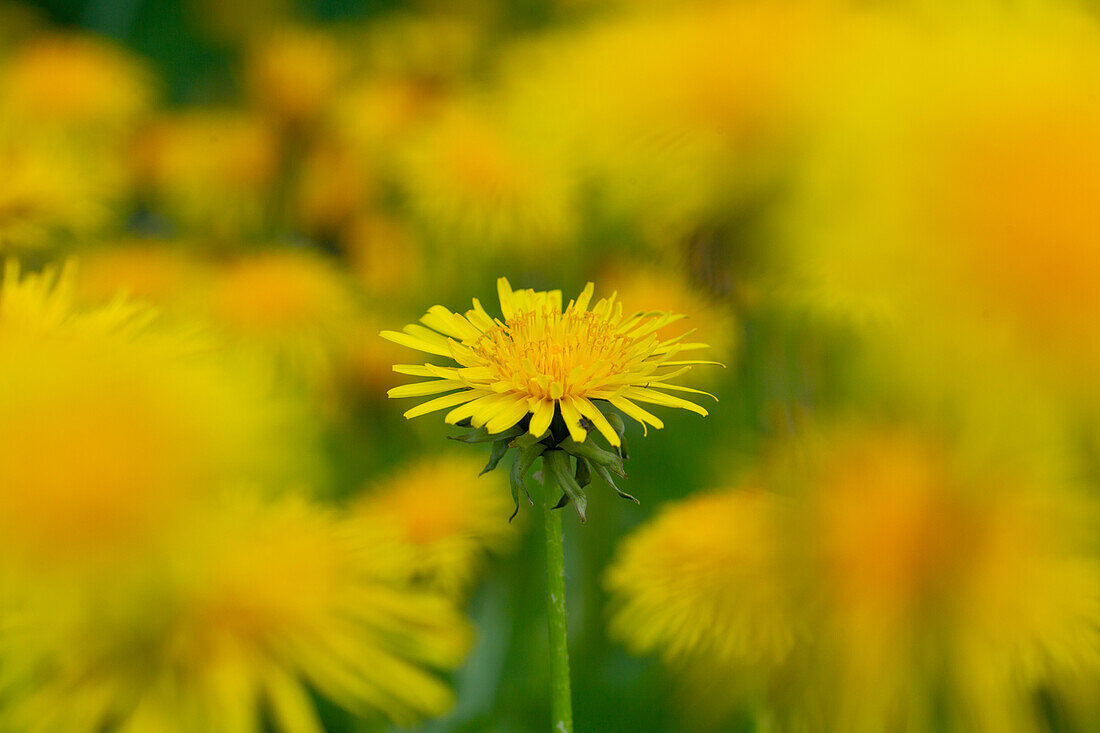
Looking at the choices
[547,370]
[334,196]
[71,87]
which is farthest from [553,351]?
[71,87]

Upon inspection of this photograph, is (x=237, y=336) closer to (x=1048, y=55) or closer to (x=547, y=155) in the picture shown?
(x=547, y=155)

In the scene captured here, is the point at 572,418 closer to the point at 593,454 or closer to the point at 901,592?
the point at 593,454

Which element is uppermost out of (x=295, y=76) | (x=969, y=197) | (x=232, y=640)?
(x=295, y=76)

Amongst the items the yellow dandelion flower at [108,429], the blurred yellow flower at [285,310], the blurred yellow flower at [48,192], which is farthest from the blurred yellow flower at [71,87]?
the yellow dandelion flower at [108,429]

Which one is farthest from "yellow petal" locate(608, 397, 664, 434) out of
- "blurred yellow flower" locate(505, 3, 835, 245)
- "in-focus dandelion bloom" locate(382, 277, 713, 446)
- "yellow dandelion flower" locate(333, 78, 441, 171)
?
"yellow dandelion flower" locate(333, 78, 441, 171)

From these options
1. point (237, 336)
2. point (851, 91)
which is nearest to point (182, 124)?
point (237, 336)

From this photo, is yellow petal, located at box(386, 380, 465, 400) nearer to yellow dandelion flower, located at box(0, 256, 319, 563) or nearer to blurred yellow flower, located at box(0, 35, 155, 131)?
yellow dandelion flower, located at box(0, 256, 319, 563)
